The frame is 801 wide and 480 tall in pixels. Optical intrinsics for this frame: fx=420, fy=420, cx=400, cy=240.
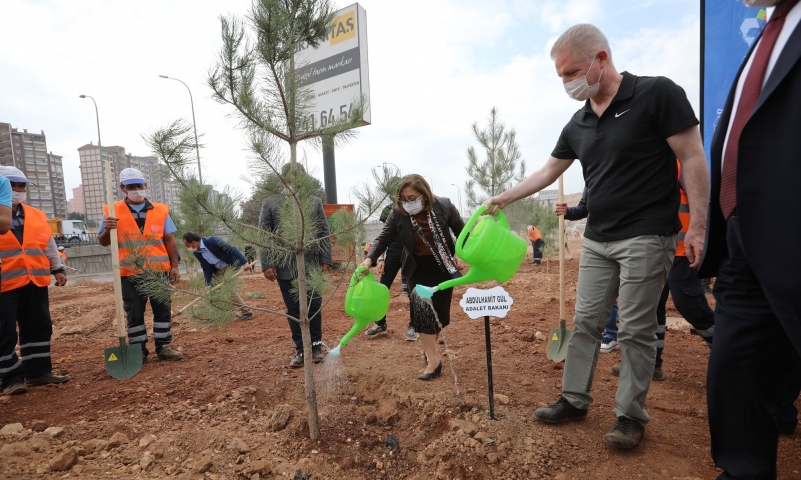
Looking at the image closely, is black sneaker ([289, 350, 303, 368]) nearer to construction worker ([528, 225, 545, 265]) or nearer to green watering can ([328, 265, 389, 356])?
green watering can ([328, 265, 389, 356])

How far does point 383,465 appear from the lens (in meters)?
2.10

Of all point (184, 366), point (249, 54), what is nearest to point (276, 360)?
point (184, 366)

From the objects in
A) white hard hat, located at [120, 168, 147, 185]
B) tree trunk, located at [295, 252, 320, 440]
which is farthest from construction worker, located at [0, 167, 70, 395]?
tree trunk, located at [295, 252, 320, 440]

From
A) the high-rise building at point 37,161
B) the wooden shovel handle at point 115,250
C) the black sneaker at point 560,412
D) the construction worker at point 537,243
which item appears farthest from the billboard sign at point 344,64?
the high-rise building at point 37,161

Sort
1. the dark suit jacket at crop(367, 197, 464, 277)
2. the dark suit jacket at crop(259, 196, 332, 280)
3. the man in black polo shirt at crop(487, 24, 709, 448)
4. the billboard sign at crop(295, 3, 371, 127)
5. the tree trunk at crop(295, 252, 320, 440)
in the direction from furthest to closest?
1. the billboard sign at crop(295, 3, 371, 127)
2. the dark suit jacket at crop(259, 196, 332, 280)
3. the dark suit jacket at crop(367, 197, 464, 277)
4. the tree trunk at crop(295, 252, 320, 440)
5. the man in black polo shirt at crop(487, 24, 709, 448)

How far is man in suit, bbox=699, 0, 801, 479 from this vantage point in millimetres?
1144

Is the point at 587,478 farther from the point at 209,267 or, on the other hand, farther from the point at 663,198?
the point at 209,267

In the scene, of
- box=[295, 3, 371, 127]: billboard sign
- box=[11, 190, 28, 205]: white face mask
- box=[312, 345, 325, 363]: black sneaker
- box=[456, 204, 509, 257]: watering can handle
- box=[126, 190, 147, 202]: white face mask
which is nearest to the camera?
box=[456, 204, 509, 257]: watering can handle

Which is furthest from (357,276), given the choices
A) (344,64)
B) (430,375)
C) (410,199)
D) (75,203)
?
(75,203)

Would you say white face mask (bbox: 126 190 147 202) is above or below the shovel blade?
above

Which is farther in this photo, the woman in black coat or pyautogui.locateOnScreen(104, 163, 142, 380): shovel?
pyautogui.locateOnScreen(104, 163, 142, 380): shovel

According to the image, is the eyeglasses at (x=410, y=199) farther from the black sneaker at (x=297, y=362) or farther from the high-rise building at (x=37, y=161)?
the high-rise building at (x=37, y=161)

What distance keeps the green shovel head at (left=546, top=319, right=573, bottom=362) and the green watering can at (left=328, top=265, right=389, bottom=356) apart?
65.3 inches

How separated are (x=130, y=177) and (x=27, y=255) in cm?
99
